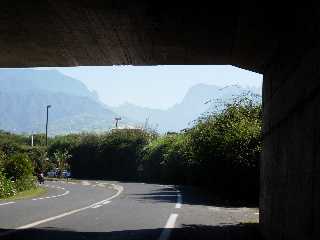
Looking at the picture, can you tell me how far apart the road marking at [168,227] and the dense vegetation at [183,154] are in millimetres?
9627

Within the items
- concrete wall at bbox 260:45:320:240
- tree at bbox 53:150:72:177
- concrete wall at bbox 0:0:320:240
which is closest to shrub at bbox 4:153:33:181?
concrete wall at bbox 0:0:320:240

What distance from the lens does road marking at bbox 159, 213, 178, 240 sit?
43.1 ft

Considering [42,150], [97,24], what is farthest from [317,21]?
[42,150]

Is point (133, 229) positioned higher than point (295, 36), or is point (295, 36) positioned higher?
point (295, 36)

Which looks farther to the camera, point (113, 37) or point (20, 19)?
point (113, 37)

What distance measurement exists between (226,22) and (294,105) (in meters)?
2.31

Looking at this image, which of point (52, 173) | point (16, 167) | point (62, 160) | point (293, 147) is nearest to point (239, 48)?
point (293, 147)

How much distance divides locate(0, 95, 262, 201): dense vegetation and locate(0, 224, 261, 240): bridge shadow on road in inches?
509

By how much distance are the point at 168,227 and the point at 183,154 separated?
106 ft

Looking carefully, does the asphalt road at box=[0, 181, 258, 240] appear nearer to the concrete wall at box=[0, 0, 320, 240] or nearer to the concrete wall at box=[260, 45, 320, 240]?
the concrete wall at box=[0, 0, 320, 240]

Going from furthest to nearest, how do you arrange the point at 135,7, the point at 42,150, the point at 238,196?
the point at 42,150, the point at 238,196, the point at 135,7

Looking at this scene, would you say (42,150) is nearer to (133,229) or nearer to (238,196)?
(238,196)

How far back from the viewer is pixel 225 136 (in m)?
30.5

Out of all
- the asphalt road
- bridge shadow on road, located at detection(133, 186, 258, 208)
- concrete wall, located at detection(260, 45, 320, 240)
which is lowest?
bridge shadow on road, located at detection(133, 186, 258, 208)
